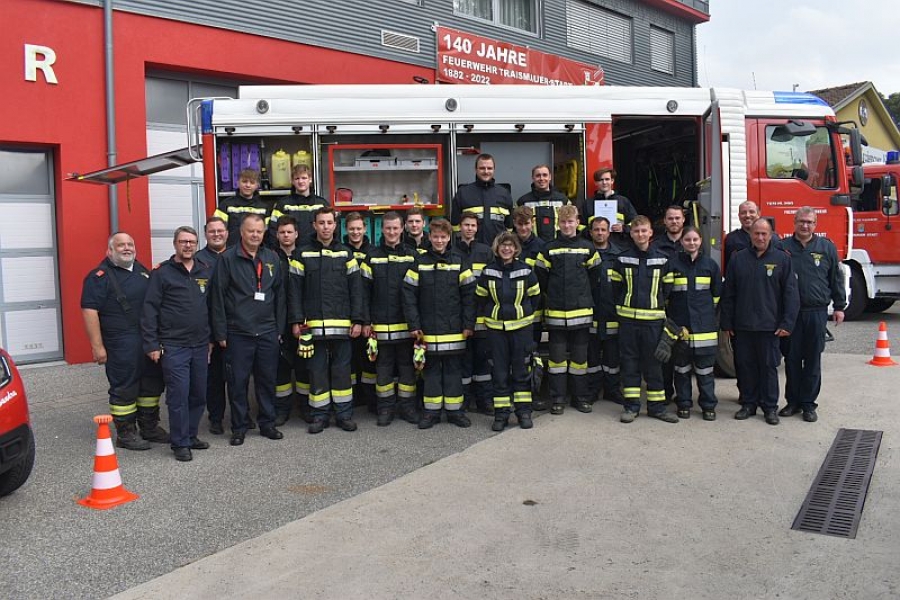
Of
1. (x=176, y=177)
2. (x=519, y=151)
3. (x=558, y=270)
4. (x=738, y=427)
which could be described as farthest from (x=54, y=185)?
(x=738, y=427)

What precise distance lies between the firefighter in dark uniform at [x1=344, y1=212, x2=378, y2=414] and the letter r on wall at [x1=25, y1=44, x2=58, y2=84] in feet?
16.3

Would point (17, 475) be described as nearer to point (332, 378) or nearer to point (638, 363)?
point (332, 378)

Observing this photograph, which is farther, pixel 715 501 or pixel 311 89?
pixel 311 89

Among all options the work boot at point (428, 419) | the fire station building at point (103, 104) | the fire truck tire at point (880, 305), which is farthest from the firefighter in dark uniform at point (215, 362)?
the fire truck tire at point (880, 305)

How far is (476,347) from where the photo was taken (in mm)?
6688

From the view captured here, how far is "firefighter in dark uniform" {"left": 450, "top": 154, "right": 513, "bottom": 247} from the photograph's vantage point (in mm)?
6773

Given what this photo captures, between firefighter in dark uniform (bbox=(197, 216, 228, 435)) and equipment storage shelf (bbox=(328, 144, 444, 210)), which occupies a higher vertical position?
equipment storage shelf (bbox=(328, 144, 444, 210))

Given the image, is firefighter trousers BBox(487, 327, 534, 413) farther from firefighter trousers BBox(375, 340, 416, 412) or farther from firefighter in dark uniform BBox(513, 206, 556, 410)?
firefighter trousers BBox(375, 340, 416, 412)

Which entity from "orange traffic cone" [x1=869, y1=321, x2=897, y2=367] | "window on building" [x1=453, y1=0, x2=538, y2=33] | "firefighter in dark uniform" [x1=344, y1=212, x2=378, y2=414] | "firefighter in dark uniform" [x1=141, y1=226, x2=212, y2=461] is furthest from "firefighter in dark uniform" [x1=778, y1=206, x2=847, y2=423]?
"window on building" [x1=453, y1=0, x2=538, y2=33]

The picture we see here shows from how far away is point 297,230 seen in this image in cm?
658

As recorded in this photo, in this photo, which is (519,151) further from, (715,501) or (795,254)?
(715,501)

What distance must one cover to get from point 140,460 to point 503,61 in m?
11.2

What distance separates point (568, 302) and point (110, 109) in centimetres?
677

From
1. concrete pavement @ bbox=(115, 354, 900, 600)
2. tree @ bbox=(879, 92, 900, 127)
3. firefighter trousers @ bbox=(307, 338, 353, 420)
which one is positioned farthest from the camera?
tree @ bbox=(879, 92, 900, 127)
